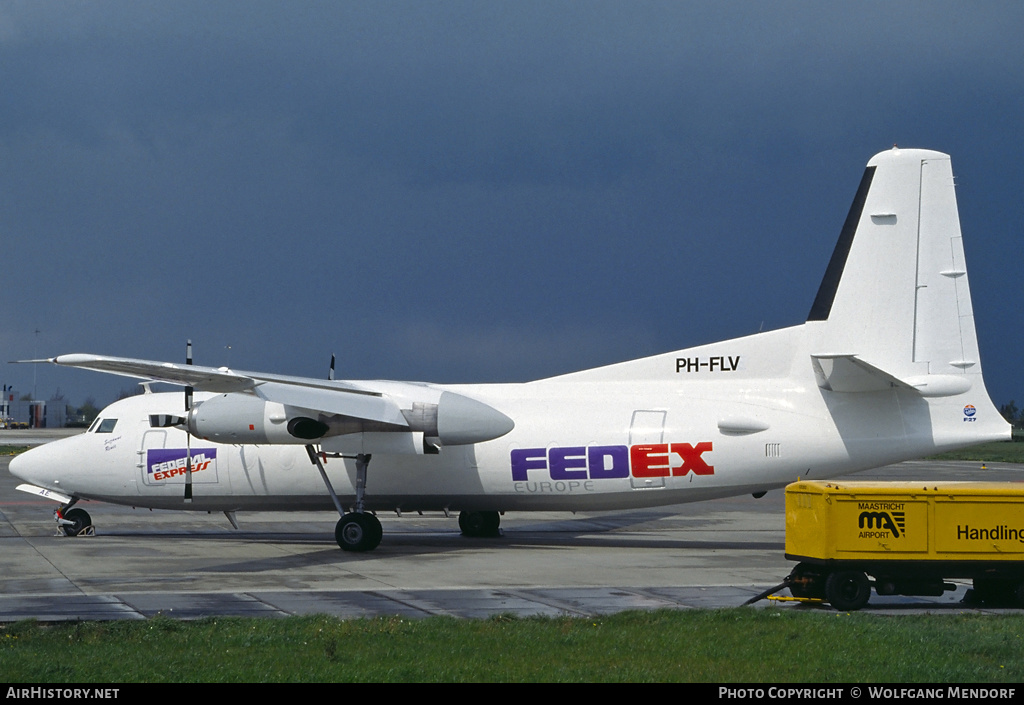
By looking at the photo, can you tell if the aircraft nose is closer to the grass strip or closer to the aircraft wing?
the aircraft wing

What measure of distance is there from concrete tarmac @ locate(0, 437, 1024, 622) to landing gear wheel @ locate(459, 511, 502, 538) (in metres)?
0.33

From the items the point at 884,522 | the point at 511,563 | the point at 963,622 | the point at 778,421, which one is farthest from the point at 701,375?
the point at 963,622

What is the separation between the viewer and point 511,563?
63.5 feet

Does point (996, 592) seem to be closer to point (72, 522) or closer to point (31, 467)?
point (72, 522)

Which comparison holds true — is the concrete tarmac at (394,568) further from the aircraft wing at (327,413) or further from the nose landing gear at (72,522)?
the aircraft wing at (327,413)

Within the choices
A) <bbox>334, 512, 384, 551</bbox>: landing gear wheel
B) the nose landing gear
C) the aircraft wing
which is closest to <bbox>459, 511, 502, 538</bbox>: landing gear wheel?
<bbox>334, 512, 384, 551</bbox>: landing gear wheel

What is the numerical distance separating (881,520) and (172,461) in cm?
1494

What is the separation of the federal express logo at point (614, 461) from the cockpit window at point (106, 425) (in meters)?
9.03

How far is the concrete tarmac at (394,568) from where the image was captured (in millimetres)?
14258

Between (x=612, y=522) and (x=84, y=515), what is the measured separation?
42.3 ft

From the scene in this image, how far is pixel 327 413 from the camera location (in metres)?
20.1

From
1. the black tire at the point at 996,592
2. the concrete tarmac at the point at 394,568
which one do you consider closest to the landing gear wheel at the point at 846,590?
the concrete tarmac at the point at 394,568

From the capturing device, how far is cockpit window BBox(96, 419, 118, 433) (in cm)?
2364

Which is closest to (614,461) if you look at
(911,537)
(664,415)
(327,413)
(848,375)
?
(664,415)
